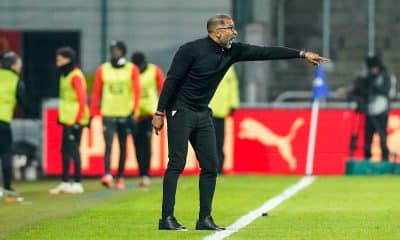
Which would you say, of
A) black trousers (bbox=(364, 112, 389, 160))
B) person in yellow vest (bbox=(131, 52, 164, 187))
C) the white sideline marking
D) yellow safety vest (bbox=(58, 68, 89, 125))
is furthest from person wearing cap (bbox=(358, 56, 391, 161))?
yellow safety vest (bbox=(58, 68, 89, 125))

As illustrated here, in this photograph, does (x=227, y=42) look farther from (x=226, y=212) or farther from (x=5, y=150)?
(x=5, y=150)

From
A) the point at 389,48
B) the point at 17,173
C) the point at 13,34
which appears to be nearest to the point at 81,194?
the point at 17,173

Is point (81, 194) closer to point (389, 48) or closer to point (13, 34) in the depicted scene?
point (13, 34)

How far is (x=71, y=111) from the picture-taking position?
22.7 meters

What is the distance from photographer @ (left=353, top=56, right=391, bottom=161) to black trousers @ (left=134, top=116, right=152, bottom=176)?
16.2 ft

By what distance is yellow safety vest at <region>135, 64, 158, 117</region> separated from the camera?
79.3 feet

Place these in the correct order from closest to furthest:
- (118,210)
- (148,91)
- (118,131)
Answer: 1. (118,210)
2. (118,131)
3. (148,91)

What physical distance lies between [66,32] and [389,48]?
6.78 m

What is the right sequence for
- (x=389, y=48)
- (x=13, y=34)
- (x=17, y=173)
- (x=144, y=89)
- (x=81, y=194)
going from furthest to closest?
(x=389, y=48), (x=13, y=34), (x=17, y=173), (x=144, y=89), (x=81, y=194)

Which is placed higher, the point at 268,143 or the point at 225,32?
the point at 225,32

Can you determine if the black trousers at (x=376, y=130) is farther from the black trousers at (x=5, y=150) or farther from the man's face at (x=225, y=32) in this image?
the man's face at (x=225, y=32)

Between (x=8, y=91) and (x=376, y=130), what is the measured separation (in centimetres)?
886

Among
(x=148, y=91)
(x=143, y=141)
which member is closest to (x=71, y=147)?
(x=143, y=141)

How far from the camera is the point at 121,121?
75.5 feet
